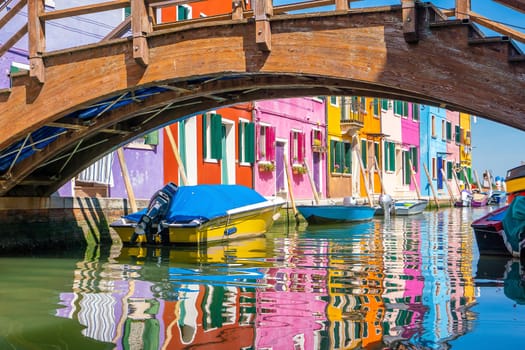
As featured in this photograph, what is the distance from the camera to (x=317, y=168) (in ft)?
87.4

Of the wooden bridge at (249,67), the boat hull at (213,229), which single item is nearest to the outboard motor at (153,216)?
the boat hull at (213,229)

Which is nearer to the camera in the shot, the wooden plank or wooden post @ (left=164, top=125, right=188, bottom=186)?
the wooden plank

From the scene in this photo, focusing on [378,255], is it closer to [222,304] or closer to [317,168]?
[222,304]

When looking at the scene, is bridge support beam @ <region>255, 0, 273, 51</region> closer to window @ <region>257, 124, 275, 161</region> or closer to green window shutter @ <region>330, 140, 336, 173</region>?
window @ <region>257, 124, 275, 161</region>

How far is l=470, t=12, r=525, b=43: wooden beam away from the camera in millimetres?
7145

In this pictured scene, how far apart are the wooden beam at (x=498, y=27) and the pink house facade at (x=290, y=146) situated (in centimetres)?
1420

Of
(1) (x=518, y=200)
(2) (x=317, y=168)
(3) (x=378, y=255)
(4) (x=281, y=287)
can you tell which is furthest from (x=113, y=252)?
(2) (x=317, y=168)

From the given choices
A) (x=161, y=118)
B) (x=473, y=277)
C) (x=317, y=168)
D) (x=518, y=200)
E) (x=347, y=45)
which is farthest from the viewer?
(x=317, y=168)

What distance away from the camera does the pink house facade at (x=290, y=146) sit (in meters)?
22.4

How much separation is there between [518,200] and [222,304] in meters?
6.14

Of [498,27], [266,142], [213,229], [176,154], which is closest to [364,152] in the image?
[266,142]

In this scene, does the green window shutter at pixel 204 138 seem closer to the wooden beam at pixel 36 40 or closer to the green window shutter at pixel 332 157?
the green window shutter at pixel 332 157

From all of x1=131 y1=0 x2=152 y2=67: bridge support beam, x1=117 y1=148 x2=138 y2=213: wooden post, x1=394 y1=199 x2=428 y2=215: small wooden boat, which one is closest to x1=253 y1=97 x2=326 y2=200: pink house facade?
x1=394 y1=199 x2=428 y2=215: small wooden boat

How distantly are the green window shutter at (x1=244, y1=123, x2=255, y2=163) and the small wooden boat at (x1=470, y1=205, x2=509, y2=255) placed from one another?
10.1 meters
